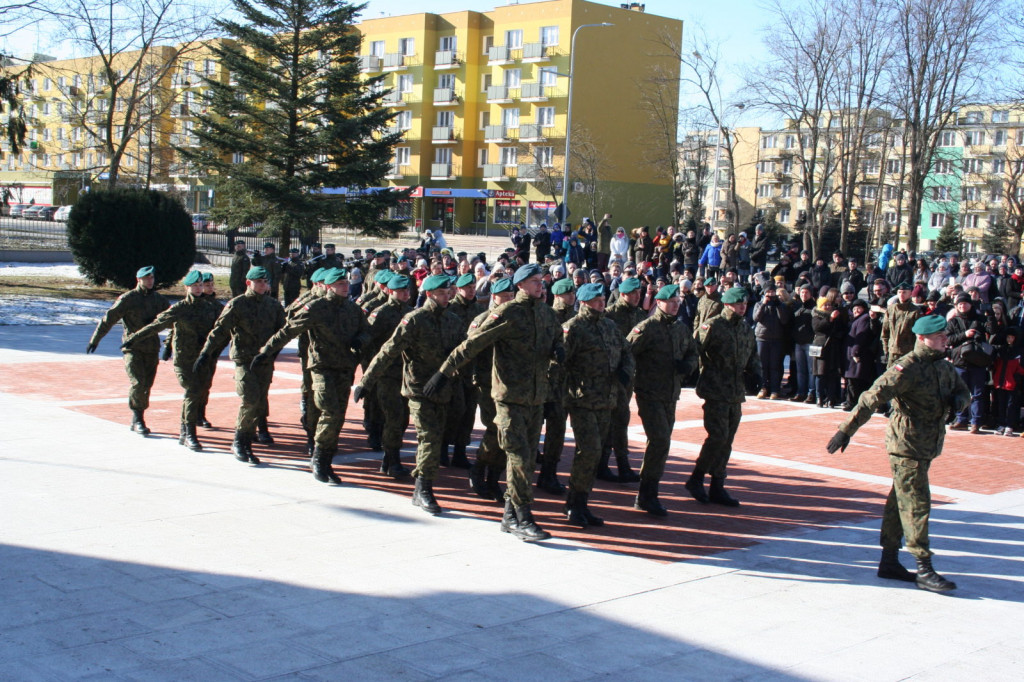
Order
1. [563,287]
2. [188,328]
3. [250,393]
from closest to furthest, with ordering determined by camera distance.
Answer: [563,287], [250,393], [188,328]

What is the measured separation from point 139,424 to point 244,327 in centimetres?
202

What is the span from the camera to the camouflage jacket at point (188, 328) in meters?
11.0

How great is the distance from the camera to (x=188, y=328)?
11.1m

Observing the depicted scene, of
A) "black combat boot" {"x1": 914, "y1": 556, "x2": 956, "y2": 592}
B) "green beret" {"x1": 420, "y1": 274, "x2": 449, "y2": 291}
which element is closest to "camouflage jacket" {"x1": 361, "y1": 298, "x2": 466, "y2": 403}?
"green beret" {"x1": 420, "y1": 274, "x2": 449, "y2": 291}

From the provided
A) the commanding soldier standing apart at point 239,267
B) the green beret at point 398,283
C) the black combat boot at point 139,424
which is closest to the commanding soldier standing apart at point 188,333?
the black combat boot at point 139,424

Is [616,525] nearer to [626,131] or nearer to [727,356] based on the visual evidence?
[727,356]

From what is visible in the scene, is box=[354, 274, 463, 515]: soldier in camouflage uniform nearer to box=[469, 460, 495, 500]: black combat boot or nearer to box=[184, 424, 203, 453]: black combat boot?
box=[469, 460, 495, 500]: black combat boot

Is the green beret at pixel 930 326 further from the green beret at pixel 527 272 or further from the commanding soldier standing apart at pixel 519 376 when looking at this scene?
the green beret at pixel 527 272

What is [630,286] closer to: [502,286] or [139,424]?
[502,286]

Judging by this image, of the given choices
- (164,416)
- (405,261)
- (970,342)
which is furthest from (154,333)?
(970,342)

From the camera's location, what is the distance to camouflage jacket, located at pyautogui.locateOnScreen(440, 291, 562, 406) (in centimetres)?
793

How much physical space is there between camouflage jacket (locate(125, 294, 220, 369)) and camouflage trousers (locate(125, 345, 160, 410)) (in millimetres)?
239

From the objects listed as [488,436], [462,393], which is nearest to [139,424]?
[462,393]

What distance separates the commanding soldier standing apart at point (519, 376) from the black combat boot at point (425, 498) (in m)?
0.71
